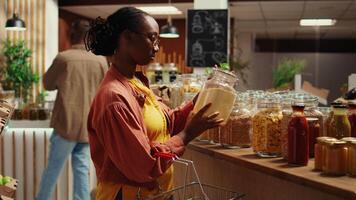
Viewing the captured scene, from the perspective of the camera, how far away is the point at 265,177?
1.83 meters

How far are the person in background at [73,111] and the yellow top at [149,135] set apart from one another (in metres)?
1.94

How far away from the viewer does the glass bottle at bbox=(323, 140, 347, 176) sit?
1.47 metres

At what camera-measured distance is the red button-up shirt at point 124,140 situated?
1.59 m

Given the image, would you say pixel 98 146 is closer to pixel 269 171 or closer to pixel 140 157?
pixel 140 157

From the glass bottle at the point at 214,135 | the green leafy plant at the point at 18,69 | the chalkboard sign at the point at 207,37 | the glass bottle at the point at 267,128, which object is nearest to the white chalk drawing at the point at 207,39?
the chalkboard sign at the point at 207,37

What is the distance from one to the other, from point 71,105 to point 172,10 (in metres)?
6.15

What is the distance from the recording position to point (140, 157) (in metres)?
1.59

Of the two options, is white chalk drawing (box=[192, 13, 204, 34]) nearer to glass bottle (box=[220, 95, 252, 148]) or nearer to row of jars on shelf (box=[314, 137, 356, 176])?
glass bottle (box=[220, 95, 252, 148])

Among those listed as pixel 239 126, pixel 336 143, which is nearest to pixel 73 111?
pixel 239 126

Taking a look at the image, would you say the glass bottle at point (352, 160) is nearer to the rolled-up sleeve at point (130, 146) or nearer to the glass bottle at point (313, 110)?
the glass bottle at point (313, 110)

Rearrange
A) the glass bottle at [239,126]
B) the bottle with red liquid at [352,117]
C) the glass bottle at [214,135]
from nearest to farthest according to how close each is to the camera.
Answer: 1. the bottle with red liquid at [352,117]
2. the glass bottle at [239,126]
3. the glass bottle at [214,135]

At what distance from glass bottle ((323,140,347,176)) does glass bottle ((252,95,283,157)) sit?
33cm

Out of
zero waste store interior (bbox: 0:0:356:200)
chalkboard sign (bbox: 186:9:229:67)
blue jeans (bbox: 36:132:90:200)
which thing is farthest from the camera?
chalkboard sign (bbox: 186:9:229:67)

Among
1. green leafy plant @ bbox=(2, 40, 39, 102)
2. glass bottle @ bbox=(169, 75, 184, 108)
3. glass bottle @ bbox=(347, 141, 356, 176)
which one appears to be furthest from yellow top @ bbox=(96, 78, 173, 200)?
green leafy plant @ bbox=(2, 40, 39, 102)
